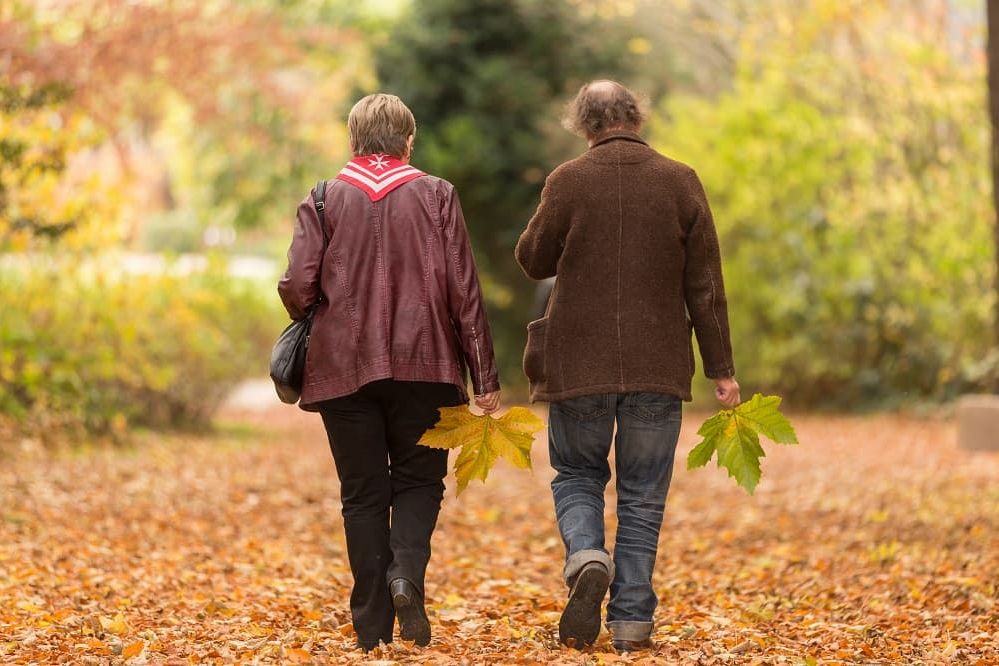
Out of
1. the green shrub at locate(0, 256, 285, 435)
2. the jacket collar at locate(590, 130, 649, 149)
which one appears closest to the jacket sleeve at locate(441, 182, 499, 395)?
the jacket collar at locate(590, 130, 649, 149)

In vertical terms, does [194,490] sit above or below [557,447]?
below

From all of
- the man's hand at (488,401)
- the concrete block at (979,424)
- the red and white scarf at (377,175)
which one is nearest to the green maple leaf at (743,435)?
the man's hand at (488,401)

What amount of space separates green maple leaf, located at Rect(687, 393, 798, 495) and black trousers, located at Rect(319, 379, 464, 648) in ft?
2.77

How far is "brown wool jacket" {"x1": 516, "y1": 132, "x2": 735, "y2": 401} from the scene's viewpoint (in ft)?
14.3

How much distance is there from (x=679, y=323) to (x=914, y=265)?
33.9ft

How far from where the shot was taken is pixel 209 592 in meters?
5.72

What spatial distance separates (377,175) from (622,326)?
87 centimetres

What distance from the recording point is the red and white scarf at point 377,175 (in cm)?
430

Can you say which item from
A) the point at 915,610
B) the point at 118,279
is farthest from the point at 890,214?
the point at 915,610

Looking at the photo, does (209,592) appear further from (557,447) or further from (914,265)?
(914,265)

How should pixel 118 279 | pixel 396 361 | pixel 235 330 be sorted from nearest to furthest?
1. pixel 396 361
2. pixel 118 279
3. pixel 235 330

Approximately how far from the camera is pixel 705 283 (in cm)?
441

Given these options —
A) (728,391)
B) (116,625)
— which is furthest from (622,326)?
(116,625)

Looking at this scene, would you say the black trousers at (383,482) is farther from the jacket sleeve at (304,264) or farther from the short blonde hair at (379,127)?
the short blonde hair at (379,127)
